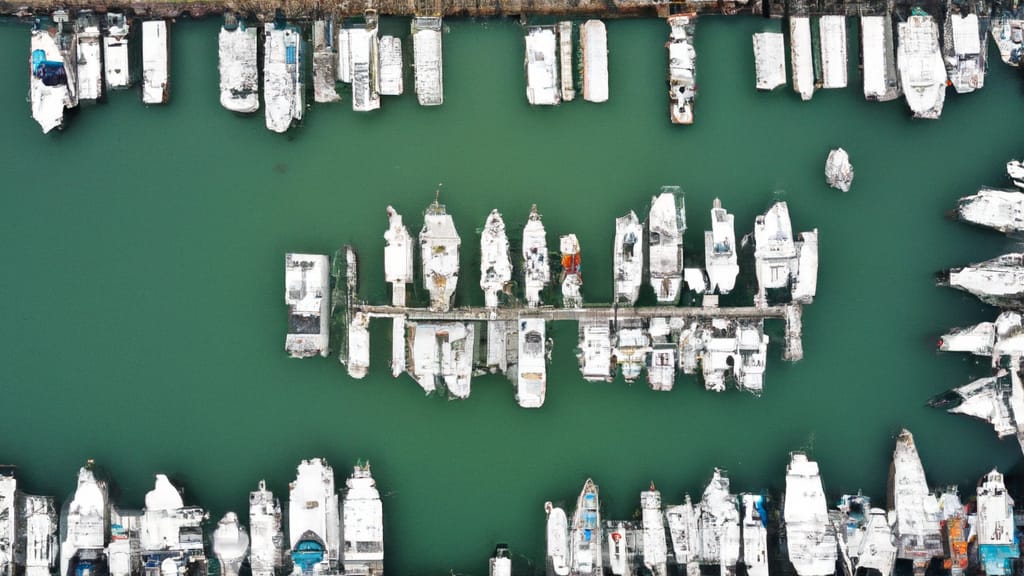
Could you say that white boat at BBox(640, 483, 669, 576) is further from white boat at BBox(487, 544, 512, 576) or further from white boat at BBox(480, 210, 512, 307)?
white boat at BBox(480, 210, 512, 307)

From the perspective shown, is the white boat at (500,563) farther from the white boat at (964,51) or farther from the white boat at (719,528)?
the white boat at (964,51)

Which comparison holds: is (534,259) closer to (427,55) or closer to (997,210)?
(427,55)

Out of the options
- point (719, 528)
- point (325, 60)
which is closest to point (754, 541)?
point (719, 528)

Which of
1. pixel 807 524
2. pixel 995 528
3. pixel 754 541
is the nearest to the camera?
pixel 995 528

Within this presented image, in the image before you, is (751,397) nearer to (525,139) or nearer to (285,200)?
(525,139)

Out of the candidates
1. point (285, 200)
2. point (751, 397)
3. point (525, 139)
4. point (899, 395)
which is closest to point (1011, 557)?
point (899, 395)

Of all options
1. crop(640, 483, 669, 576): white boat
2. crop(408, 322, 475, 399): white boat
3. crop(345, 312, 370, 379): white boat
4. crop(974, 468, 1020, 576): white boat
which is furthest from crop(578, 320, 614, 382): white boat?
crop(974, 468, 1020, 576): white boat

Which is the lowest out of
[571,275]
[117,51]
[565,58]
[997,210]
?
[571,275]
